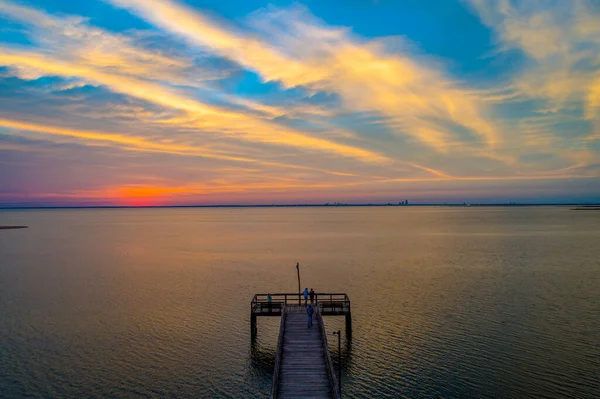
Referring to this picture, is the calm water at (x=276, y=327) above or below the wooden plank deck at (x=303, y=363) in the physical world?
below

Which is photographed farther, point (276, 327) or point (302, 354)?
point (276, 327)

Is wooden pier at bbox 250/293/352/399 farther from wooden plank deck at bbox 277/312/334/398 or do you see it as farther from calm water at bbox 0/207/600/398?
calm water at bbox 0/207/600/398

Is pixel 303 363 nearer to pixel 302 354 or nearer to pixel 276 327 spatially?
pixel 302 354

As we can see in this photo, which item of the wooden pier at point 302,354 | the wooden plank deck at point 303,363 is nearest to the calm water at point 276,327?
the wooden pier at point 302,354

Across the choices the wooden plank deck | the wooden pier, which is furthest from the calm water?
the wooden plank deck

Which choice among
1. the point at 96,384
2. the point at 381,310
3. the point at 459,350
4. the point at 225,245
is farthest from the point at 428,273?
the point at 225,245

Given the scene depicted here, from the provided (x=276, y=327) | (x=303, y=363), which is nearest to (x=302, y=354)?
(x=303, y=363)

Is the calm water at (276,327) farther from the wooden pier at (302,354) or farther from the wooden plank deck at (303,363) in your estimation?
the wooden plank deck at (303,363)

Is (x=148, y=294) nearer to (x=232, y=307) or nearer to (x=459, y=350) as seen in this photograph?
(x=232, y=307)
